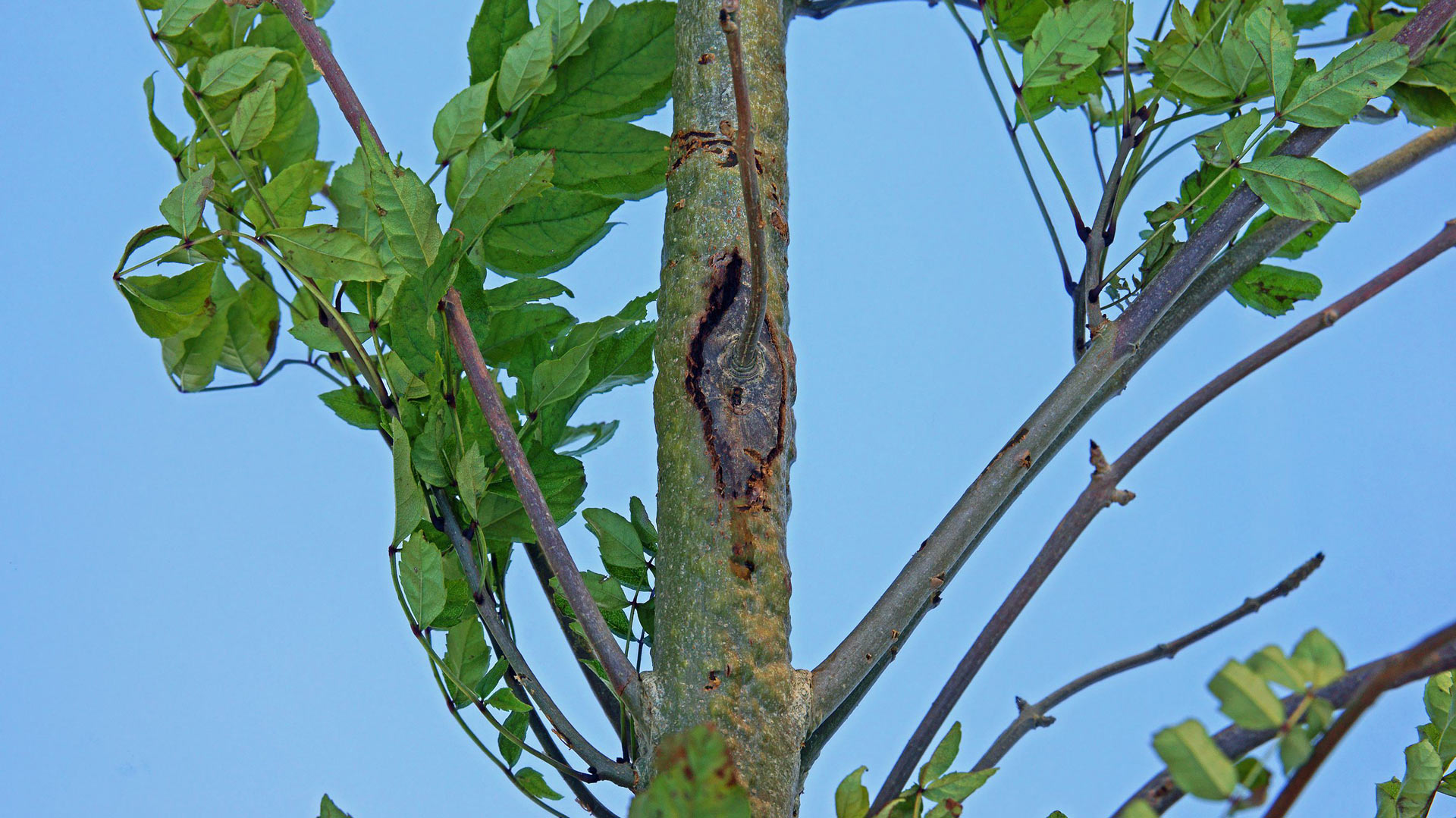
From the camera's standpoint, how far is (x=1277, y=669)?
9.1 inches

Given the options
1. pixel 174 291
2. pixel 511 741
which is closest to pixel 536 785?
pixel 511 741

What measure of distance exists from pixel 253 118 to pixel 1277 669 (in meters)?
0.39

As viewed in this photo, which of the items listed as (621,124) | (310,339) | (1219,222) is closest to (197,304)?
(310,339)

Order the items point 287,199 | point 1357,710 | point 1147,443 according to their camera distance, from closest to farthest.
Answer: point 1357,710, point 1147,443, point 287,199

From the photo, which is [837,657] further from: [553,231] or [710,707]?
[553,231]

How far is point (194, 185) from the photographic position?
39cm

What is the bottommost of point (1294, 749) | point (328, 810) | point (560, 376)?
point (1294, 749)

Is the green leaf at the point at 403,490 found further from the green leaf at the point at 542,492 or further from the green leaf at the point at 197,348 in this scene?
the green leaf at the point at 197,348

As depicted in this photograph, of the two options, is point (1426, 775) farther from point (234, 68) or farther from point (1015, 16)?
point (234, 68)

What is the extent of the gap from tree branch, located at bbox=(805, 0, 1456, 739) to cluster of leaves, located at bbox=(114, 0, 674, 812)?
8 centimetres

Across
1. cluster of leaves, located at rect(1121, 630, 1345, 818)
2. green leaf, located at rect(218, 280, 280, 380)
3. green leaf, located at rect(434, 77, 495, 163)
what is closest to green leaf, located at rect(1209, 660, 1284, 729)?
cluster of leaves, located at rect(1121, 630, 1345, 818)

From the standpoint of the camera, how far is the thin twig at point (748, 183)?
0.28 metres

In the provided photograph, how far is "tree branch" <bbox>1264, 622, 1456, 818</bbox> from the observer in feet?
0.65

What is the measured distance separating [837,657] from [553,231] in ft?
0.63
